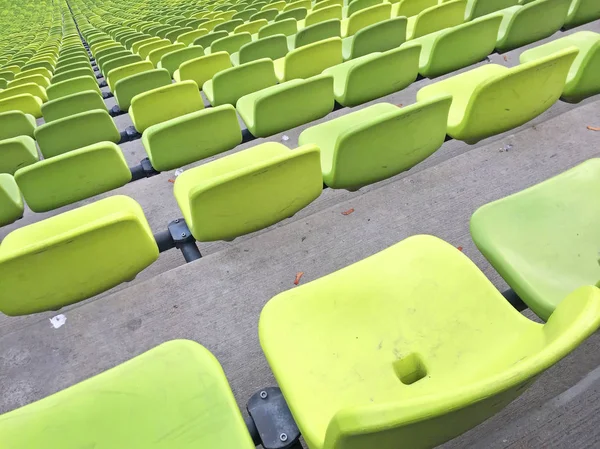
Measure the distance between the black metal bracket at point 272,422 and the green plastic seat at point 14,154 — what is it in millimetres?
2290

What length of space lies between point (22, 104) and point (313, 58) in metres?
2.70

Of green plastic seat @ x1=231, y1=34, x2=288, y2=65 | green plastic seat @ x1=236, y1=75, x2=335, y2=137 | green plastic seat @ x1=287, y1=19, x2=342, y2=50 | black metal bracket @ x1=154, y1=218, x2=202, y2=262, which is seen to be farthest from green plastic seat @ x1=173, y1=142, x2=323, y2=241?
green plastic seat @ x1=287, y1=19, x2=342, y2=50

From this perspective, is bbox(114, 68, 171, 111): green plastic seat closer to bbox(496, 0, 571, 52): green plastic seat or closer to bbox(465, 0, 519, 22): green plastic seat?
bbox(496, 0, 571, 52): green plastic seat

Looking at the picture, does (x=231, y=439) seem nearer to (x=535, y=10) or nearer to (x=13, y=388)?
(x=13, y=388)

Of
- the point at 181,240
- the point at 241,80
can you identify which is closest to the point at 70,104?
the point at 241,80

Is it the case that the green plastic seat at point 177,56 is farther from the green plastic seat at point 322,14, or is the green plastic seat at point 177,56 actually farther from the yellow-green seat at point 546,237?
the yellow-green seat at point 546,237

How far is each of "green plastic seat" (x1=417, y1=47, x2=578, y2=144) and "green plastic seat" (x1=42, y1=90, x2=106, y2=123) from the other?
2.66 metres

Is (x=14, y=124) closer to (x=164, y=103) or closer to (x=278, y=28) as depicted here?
(x=164, y=103)

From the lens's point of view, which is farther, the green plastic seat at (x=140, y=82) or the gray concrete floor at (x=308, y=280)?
the green plastic seat at (x=140, y=82)

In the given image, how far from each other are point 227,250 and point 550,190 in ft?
4.91

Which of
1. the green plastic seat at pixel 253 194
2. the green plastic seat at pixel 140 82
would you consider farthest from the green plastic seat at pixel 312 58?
the green plastic seat at pixel 253 194

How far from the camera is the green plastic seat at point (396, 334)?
3.48 feet

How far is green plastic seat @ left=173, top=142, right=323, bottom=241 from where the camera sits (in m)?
1.44

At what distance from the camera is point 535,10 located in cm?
275
